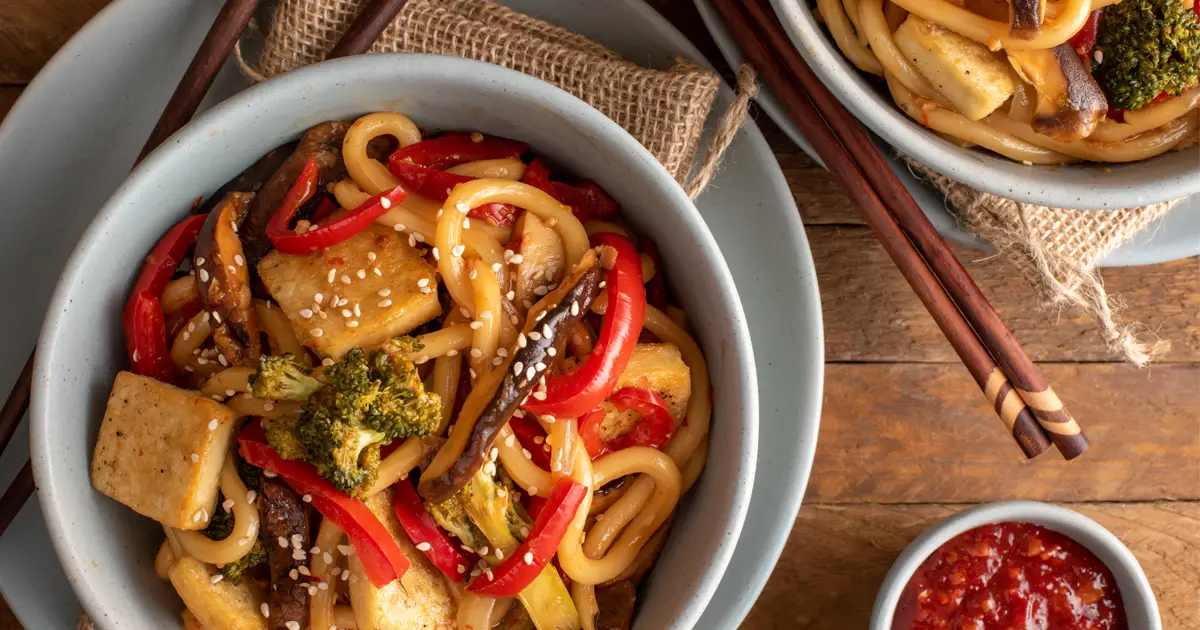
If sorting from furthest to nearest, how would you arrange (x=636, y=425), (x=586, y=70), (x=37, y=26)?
(x=37, y=26)
(x=586, y=70)
(x=636, y=425)

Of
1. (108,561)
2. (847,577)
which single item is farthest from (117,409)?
(847,577)

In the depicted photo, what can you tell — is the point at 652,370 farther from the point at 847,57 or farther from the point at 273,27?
the point at 273,27

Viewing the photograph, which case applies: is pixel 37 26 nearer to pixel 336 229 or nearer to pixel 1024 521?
pixel 336 229

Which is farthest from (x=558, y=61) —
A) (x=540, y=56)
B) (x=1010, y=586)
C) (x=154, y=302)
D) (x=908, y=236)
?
(x=1010, y=586)

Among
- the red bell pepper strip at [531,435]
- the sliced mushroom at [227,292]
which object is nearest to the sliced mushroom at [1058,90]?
the red bell pepper strip at [531,435]

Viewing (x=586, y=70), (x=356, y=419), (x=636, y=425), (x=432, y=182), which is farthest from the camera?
(x=586, y=70)
